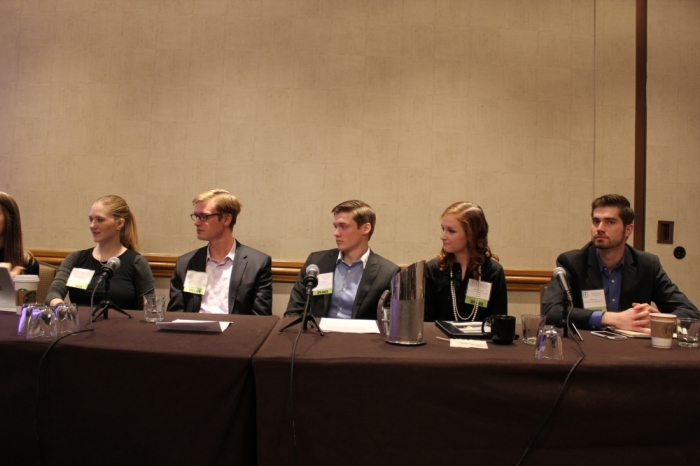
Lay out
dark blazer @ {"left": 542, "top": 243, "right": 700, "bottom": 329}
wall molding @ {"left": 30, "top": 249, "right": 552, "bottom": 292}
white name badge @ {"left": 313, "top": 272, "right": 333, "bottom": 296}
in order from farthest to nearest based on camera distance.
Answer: wall molding @ {"left": 30, "top": 249, "right": 552, "bottom": 292} < white name badge @ {"left": 313, "top": 272, "right": 333, "bottom": 296} < dark blazer @ {"left": 542, "top": 243, "right": 700, "bottom": 329}

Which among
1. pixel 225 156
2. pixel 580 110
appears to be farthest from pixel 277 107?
pixel 580 110

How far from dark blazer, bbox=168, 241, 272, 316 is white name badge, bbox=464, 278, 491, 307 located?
3.73ft

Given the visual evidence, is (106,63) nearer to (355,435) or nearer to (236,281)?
(236,281)

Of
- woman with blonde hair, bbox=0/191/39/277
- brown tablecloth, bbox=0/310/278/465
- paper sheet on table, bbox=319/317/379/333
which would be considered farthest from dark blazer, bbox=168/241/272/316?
brown tablecloth, bbox=0/310/278/465

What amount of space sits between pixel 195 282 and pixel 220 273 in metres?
0.20

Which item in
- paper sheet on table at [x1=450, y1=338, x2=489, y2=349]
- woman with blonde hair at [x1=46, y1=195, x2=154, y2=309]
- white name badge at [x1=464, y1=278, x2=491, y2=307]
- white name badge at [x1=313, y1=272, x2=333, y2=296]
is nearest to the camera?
paper sheet on table at [x1=450, y1=338, x2=489, y2=349]

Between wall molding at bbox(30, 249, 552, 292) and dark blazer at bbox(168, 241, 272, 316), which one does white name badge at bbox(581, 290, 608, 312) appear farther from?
dark blazer at bbox(168, 241, 272, 316)

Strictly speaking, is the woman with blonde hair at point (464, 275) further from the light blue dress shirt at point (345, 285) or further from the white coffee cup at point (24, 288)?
the white coffee cup at point (24, 288)

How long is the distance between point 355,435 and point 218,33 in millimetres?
3254

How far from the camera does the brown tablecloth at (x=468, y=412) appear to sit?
4.33ft

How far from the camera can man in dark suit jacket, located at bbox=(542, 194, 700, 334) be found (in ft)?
8.04

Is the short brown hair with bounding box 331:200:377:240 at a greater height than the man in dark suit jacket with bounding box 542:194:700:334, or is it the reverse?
the short brown hair with bounding box 331:200:377:240

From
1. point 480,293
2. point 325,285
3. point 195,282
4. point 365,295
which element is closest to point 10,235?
point 195,282

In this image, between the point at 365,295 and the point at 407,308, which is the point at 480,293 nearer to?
the point at 365,295
